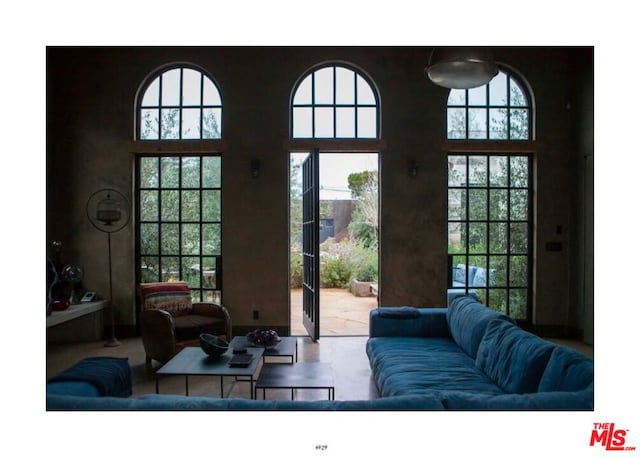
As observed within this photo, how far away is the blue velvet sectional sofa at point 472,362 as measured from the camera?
59.2 inches

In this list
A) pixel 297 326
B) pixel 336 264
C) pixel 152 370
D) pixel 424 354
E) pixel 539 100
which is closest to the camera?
pixel 424 354

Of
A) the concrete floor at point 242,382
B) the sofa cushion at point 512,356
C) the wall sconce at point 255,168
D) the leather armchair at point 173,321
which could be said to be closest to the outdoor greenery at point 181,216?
the wall sconce at point 255,168

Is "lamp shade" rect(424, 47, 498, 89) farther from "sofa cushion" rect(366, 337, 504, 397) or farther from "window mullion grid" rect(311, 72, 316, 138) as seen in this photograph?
"window mullion grid" rect(311, 72, 316, 138)

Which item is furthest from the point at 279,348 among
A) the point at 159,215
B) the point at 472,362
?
the point at 159,215

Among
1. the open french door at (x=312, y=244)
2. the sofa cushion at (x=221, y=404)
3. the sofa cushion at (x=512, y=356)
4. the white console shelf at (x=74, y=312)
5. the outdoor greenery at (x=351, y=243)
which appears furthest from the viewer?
the outdoor greenery at (x=351, y=243)

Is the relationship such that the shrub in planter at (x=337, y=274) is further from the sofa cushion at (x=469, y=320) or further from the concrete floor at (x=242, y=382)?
the sofa cushion at (x=469, y=320)

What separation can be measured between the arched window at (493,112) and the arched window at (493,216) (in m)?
0.01

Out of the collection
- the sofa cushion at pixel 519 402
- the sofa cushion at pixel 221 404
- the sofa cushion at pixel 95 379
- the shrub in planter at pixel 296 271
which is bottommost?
the shrub in planter at pixel 296 271

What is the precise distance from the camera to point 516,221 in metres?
5.02
